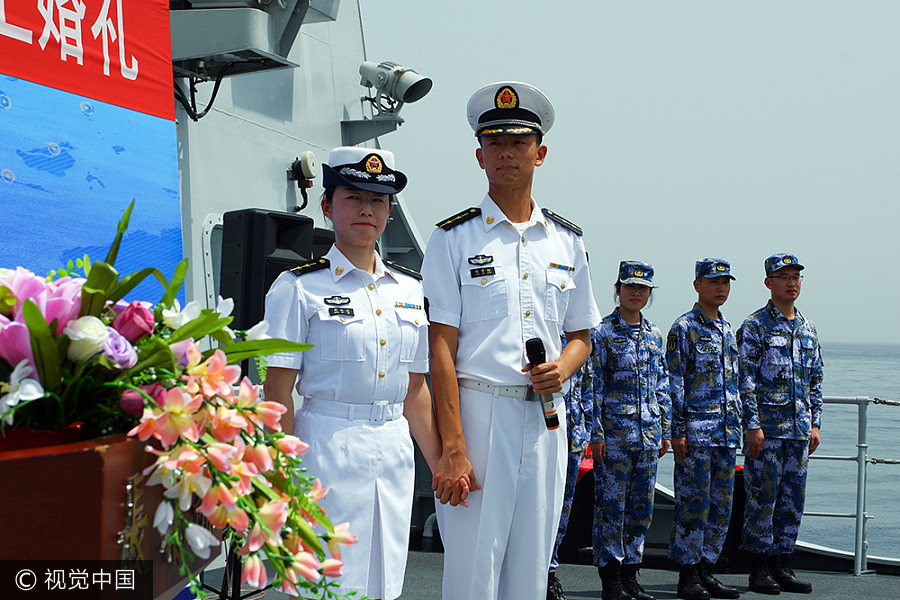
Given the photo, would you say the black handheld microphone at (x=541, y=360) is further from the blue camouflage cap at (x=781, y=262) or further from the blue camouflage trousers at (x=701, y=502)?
the blue camouflage cap at (x=781, y=262)

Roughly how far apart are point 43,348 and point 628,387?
12.3 ft

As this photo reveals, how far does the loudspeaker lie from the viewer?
387 cm

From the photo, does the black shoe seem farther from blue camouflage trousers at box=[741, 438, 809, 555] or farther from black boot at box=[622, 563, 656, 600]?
blue camouflage trousers at box=[741, 438, 809, 555]

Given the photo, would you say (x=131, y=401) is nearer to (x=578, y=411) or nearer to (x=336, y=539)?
(x=336, y=539)

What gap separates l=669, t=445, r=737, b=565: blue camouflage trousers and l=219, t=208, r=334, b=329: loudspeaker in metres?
2.28

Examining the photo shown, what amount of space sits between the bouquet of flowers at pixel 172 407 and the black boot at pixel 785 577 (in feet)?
14.5

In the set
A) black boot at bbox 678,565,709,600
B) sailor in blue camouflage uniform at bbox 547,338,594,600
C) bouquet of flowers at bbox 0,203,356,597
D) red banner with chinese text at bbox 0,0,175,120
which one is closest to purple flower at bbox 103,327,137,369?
bouquet of flowers at bbox 0,203,356,597

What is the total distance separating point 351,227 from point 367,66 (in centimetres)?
491

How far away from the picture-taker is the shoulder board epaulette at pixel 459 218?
242 cm

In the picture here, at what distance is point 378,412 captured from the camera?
231 cm

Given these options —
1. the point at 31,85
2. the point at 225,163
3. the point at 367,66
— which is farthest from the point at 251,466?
the point at 367,66

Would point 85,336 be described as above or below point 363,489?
above

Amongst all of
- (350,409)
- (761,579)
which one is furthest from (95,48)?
(761,579)

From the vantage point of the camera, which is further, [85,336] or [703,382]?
Answer: [703,382]
